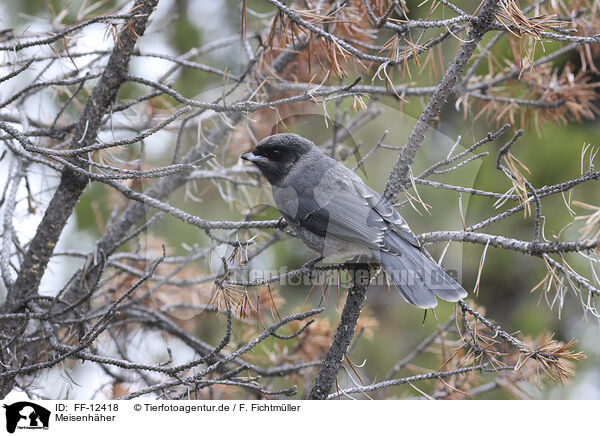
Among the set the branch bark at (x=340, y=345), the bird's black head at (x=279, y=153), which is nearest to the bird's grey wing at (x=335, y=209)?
the bird's black head at (x=279, y=153)

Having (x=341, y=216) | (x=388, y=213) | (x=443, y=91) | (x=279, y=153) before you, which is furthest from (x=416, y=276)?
(x=279, y=153)

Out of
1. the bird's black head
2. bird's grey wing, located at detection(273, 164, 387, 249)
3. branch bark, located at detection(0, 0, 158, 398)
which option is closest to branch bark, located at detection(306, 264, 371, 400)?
bird's grey wing, located at detection(273, 164, 387, 249)

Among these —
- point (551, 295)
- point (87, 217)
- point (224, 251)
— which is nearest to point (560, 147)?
point (551, 295)

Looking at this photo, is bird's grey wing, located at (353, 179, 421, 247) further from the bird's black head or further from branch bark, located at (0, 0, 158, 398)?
branch bark, located at (0, 0, 158, 398)

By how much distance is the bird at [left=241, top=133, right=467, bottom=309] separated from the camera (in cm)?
224

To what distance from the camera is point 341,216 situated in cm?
266

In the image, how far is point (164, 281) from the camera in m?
2.69

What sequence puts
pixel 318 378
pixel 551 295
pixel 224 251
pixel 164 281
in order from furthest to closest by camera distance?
pixel 551 295 → pixel 164 281 → pixel 224 251 → pixel 318 378

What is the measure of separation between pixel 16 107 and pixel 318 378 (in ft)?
6.50

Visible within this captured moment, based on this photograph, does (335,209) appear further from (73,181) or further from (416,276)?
(73,181)
